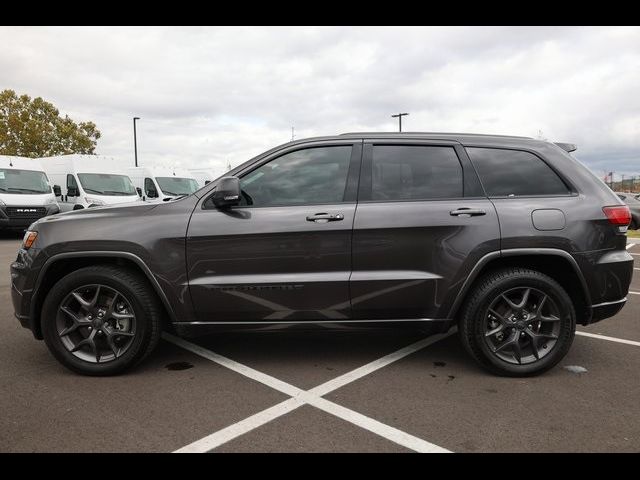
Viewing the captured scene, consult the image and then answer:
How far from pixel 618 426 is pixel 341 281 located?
1.90 m

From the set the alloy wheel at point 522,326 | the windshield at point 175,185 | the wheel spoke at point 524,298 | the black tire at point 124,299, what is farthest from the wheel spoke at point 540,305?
the windshield at point 175,185

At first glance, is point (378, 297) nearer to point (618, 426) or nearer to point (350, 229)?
point (350, 229)

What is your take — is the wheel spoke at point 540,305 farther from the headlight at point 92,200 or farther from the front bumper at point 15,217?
the headlight at point 92,200

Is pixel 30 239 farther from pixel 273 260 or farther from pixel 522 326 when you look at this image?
pixel 522 326

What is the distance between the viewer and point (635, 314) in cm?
538

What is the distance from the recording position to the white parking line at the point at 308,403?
2617mm

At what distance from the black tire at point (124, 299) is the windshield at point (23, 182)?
40.8ft

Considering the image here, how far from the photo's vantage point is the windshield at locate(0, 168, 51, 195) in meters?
13.9

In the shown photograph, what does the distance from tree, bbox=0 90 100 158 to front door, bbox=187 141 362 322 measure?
31191 millimetres

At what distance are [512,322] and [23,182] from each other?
1503 centimetres

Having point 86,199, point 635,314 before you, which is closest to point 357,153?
point 635,314

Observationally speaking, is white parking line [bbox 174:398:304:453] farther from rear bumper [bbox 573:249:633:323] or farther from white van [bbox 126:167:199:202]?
white van [bbox 126:167:199:202]

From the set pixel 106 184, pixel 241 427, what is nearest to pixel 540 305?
pixel 241 427

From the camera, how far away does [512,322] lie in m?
3.55
